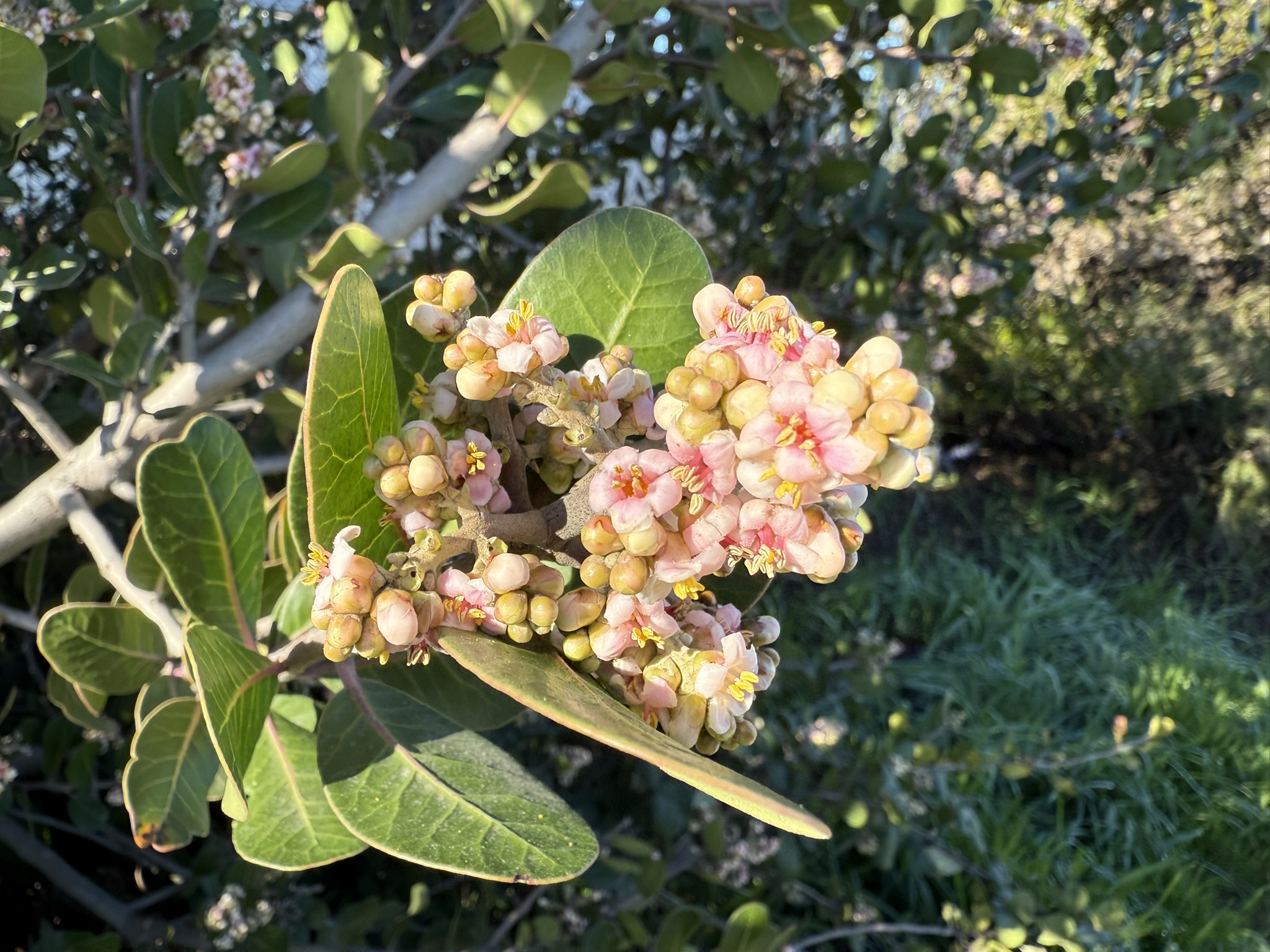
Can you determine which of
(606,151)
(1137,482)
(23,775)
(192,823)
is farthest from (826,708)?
(1137,482)

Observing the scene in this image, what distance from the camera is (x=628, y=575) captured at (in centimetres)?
49

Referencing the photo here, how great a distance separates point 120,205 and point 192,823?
2.21ft

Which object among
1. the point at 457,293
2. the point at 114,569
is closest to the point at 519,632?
the point at 457,293

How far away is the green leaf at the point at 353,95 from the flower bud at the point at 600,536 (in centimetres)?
81

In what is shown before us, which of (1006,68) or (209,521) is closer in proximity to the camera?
(209,521)

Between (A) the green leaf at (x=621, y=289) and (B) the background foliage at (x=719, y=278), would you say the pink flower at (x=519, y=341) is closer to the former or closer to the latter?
(A) the green leaf at (x=621, y=289)

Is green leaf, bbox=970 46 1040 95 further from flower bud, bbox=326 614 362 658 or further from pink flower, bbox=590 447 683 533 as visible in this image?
flower bud, bbox=326 614 362 658

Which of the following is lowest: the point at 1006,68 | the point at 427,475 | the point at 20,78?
the point at 1006,68

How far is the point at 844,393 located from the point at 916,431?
0.13ft

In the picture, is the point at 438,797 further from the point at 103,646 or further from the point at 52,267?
the point at 52,267

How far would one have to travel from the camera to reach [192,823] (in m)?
0.78

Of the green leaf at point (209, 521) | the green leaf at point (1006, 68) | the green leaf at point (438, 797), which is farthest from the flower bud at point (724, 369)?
the green leaf at point (1006, 68)

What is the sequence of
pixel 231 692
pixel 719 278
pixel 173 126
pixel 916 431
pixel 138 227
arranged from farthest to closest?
pixel 719 278, pixel 173 126, pixel 138 227, pixel 231 692, pixel 916 431

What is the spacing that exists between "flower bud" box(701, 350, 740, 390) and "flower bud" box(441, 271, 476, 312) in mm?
193
